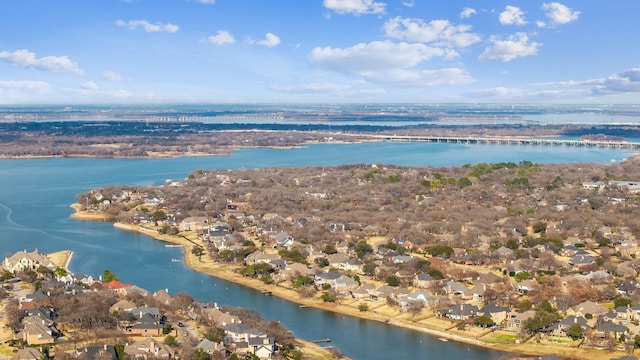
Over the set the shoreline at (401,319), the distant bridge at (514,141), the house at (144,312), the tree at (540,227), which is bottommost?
the shoreline at (401,319)

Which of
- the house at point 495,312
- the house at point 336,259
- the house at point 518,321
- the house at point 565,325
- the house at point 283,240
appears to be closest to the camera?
the house at point 565,325

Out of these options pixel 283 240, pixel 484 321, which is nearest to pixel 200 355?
pixel 484 321

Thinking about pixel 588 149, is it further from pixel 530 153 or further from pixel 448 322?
pixel 448 322

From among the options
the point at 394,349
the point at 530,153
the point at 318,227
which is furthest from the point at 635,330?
the point at 530,153

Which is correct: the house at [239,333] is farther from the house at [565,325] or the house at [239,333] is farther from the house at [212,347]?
the house at [565,325]

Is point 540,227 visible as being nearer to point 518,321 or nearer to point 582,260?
point 582,260

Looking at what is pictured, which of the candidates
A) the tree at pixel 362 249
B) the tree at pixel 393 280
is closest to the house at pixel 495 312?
the tree at pixel 393 280

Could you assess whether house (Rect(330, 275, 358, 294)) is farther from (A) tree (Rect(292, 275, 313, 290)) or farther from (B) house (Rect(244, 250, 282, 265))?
(B) house (Rect(244, 250, 282, 265))
